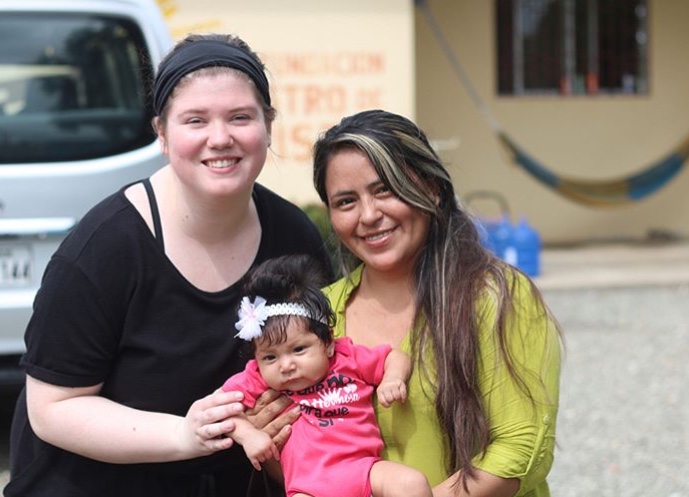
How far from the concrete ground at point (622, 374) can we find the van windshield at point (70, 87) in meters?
2.45

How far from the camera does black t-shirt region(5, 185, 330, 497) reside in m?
2.36

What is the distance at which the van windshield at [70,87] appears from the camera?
456cm

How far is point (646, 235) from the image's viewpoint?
12.8 metres

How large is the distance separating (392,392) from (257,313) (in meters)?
0.35

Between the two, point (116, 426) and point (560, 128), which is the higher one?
point (560, 128)

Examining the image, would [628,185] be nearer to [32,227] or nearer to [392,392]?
[32,227]

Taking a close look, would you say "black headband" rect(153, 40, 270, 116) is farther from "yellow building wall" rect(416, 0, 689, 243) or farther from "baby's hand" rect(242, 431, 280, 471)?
"yellow building wall" rect(416, 0, 689, 243)

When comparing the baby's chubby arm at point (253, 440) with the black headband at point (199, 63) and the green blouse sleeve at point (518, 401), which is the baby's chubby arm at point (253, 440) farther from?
the black headband at point (199, 63)

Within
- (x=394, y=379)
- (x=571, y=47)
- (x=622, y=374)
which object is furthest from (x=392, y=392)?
(x=571, y=47)

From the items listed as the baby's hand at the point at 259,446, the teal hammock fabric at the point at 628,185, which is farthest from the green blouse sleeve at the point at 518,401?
the teal hammock fabric at the point at 628,185

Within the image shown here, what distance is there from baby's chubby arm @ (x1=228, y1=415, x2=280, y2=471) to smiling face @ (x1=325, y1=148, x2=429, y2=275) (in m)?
0.50

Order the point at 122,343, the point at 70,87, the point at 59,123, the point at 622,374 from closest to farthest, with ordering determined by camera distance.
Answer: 1. the point at 122,343
2. the point at 59,123
3. the point at 70,87
4. the point at 622,374

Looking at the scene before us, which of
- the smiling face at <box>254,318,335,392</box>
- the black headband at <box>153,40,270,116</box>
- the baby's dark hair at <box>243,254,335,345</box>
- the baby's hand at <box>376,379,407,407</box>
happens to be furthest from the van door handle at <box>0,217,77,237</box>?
the baby's hand at <box>376,379,407,407</box>

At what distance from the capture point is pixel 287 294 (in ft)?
7.78
